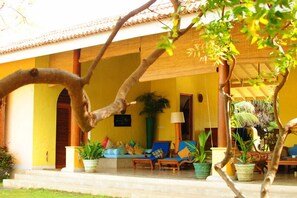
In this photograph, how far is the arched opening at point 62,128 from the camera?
47.7ft

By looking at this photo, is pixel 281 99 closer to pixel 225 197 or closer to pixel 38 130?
pixel 225 197

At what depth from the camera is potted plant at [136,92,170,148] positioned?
15719mm

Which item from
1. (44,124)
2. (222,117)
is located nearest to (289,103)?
(222,117)

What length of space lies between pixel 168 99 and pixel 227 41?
449 inches

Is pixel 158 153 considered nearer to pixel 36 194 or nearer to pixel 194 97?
pixel 194 97

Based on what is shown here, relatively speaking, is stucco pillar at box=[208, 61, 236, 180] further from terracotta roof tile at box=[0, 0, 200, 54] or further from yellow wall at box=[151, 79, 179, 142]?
yellow wall at box=[151, 79, 179, 142]

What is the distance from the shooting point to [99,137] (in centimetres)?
1504

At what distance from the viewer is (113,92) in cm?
1549

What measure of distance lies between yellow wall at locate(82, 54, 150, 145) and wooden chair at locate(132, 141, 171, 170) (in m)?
1.95

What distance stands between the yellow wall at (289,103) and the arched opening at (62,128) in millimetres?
6315

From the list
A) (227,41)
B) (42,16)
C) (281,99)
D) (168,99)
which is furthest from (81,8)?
(227,41)

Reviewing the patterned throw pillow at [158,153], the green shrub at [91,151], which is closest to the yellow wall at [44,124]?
the green shrub at [91,151]

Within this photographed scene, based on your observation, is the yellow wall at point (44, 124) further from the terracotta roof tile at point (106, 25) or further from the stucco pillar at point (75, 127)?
the stucco pillar at point (75, 127)

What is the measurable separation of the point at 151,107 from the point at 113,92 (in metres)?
1.33
